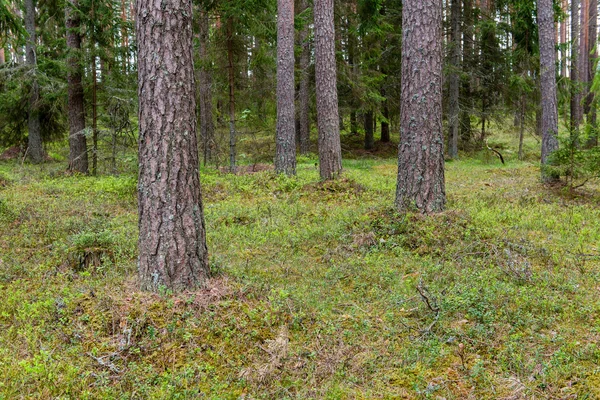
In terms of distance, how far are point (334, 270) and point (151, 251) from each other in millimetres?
2384

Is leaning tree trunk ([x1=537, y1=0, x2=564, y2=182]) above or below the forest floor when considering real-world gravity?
above

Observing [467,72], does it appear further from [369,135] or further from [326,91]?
[326,91]

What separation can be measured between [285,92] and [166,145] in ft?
30.4

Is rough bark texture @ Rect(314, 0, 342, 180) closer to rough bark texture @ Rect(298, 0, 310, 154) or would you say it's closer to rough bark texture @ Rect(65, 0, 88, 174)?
rough bark texture @ Rect(65, 0, 88, 174)

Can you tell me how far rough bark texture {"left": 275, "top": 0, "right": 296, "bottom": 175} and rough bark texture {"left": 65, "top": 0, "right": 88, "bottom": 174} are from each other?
18.8 ft

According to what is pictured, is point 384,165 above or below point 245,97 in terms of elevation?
below

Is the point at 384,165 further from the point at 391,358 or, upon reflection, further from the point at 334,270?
the point at 391,358

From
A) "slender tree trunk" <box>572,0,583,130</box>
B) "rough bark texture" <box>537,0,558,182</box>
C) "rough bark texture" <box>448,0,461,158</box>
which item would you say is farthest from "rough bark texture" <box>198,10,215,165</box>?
"slender tree trunk" <box>572,0,583,130</box>

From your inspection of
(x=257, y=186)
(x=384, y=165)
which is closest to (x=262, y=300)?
(x=257, y=186)

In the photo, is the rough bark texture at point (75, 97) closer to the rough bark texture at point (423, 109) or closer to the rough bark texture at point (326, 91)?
the rough bark texture at point (326, 91)

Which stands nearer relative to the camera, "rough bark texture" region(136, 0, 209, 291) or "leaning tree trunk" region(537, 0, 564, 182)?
"rough bark texture" region(136, 0, 209, 291)

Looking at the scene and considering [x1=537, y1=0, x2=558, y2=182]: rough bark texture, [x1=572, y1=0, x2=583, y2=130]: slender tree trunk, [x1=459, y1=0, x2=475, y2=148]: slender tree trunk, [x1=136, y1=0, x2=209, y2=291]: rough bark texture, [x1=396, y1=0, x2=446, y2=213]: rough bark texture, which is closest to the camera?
[x1=136, y1=0, x2=209, y2=291]: rough bark texture

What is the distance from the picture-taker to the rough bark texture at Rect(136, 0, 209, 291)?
432cm

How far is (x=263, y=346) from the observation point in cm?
392
